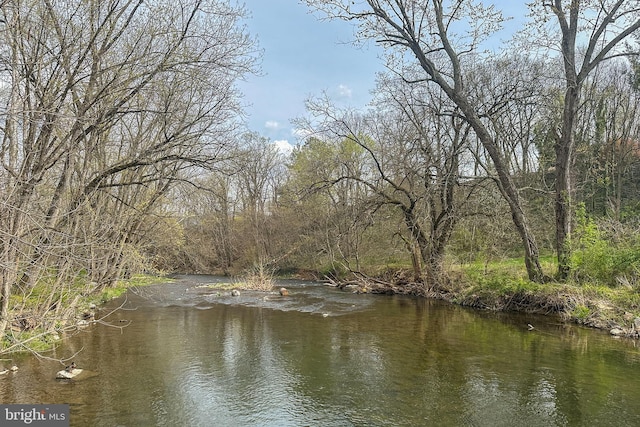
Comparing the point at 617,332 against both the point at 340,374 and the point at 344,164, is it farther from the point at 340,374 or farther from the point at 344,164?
the point at 344,164

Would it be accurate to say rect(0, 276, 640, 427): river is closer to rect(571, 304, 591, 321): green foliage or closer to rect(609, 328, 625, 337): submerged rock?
rect(609, 328, 625, 337): submerged rock

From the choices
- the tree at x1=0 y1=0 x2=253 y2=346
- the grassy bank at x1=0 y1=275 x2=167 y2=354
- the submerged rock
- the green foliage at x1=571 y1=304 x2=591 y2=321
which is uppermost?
the tree at x1=0 y1=0 x2=253 y2=346

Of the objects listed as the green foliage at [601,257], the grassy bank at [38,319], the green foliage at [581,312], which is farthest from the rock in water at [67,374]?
the green foliage at [601,257]

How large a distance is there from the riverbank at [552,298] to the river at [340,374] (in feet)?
1.99

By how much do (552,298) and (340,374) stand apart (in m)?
7.99

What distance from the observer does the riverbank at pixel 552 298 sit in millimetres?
10461

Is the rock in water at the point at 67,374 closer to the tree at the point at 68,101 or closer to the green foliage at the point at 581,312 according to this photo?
the tree at the point at 68,101

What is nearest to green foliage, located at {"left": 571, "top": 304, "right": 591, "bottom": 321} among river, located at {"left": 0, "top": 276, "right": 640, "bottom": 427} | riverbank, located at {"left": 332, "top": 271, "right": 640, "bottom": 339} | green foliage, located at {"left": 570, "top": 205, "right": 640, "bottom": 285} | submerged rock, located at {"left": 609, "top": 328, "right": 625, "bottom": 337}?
riverbank, located at {"left": 332, "top": 271, "right": 640, "bottom": 339}

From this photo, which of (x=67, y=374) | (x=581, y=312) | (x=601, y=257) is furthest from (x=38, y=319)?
(x=601, y=257)

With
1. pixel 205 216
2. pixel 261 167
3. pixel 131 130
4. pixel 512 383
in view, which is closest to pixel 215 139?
pixel 131 130

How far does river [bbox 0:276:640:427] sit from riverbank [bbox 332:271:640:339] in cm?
61

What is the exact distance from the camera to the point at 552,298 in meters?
12.2

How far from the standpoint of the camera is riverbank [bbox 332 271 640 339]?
34.3ft

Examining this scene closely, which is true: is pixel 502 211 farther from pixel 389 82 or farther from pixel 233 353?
pixel 233 353
